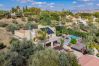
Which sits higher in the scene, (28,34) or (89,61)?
(28,34)

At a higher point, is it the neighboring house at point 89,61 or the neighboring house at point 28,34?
the neighboring house at point 28,34

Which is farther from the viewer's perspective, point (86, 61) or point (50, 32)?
point (50, 32)

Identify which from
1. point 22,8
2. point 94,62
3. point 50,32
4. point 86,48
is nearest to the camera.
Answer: point 94,62

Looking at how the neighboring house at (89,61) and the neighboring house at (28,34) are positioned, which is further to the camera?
the neighboring house at (28,34)

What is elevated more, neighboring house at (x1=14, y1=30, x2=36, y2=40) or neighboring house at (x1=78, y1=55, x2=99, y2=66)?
neighboring house at (x1=14, y1=30, x2=36, y2=40)

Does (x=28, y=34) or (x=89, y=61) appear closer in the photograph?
(x=89, y=61)

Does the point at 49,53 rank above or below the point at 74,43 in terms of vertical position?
above

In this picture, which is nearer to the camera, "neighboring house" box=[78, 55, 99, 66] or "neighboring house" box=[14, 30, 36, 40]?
"neighboring house" box=[78, 55, 99, 66]

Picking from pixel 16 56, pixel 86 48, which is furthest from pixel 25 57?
pixel 86 48

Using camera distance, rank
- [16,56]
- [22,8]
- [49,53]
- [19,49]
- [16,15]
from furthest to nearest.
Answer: [22,8]
[16,15]
[19,49]
[16,56]
[49,53]

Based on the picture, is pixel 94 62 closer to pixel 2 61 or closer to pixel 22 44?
pixel 22 44
